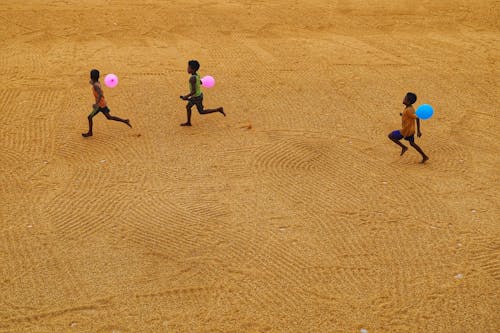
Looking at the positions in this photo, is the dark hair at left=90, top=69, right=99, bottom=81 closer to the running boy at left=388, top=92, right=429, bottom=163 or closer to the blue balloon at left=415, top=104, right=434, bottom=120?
the running boy at left=388, top=92, right=429, bottom=163

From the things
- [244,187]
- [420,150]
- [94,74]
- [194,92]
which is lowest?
[244,187]

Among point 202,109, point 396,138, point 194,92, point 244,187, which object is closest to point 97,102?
point 194,92

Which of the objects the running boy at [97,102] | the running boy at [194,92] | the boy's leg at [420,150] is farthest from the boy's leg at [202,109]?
the boy's leg at [420,150]

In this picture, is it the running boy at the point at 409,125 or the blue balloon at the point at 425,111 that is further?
the running boy at the point at 409,125

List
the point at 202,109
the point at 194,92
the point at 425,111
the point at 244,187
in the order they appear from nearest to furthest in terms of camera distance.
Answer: the point at 244,187, the point at 425,111, the point at 194,92, the point at 202,109

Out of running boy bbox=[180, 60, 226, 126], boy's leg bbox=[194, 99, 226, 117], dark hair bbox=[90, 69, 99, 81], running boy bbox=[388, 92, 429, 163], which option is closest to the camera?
running boy bbox=[388, 92, 429, 163]

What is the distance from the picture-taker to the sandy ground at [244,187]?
594cm

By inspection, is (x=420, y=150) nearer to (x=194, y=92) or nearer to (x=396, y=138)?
(x=396, y=138)

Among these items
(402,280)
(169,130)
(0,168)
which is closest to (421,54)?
(169,130)

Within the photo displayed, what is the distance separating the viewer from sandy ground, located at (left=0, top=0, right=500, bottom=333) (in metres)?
5.94

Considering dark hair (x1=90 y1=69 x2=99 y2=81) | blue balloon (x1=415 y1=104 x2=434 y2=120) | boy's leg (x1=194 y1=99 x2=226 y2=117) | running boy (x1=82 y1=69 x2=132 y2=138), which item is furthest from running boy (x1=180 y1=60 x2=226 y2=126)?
blue balloon (x1=415 y1=104 x2=434 y2=120)

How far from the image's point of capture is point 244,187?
26.7 ft

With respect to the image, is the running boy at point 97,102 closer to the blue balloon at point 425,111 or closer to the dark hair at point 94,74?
the dark hair at point 94,74

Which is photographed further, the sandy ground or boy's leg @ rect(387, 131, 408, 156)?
boy's leg @ rect(387, 131, 408, 156)
